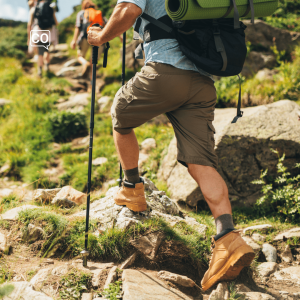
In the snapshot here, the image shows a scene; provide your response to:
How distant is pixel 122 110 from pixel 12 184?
3.90m

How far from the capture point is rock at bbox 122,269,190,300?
2209 mm

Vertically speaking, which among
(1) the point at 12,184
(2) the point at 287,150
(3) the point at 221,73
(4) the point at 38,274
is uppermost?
(3) the point at 221,73

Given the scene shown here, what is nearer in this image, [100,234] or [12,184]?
[100,234]

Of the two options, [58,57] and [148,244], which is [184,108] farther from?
[58,57]

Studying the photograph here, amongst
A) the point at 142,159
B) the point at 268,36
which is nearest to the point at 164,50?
the point at 142,159

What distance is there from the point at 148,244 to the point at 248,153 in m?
2.38

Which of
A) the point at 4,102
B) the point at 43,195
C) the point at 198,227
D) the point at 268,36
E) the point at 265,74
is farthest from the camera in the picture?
the point at 268,36

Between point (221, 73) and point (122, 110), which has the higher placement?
point (221, 73)

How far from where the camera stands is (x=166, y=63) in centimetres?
242

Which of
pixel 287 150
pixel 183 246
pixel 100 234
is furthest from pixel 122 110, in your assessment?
pixel 287 150

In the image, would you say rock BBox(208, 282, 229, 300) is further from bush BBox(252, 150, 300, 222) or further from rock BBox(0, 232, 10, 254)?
bush BBox(252, 150, 300, 222)

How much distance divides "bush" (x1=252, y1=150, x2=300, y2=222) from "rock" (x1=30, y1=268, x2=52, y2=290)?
2852 millimetres

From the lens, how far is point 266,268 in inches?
120

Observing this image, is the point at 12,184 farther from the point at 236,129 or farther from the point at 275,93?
the point at 275,93
